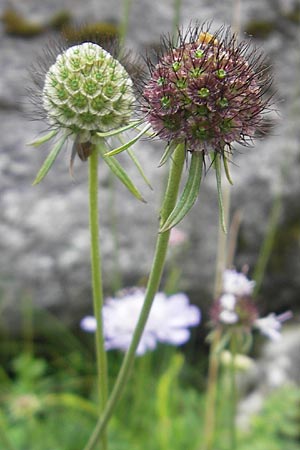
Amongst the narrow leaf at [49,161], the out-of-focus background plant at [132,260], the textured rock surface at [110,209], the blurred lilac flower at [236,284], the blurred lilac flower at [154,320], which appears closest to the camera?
A: the narrow leaf at [49,161]

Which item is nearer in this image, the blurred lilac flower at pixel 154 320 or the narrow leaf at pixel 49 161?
the narrow leaf at pixel 49 161

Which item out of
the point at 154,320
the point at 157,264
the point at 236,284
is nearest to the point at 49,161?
the point at 157,264

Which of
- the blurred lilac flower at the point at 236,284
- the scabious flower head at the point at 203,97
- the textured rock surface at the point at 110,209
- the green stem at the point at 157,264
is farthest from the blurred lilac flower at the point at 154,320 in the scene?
the textured rock surface at the point at 110,209

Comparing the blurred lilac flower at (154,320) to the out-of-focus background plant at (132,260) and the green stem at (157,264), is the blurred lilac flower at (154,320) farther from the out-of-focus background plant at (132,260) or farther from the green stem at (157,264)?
the green stem at (157,264)

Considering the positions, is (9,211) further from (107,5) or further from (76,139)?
(76,139)

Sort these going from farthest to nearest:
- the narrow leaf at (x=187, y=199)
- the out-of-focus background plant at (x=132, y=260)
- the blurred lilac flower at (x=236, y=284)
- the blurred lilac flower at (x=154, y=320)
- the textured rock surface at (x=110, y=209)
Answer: the textured rock surface at (x=110, y=209)
the out-of-focus background plant at (x=132, y=260)
the blurred lilac flower at (x=154, y=320)
the blurred lilac flower at (x=236, y=284)
the narrow leaf at (x=187, y=199)

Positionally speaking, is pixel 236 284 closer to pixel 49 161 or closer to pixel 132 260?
pixel 49 161
